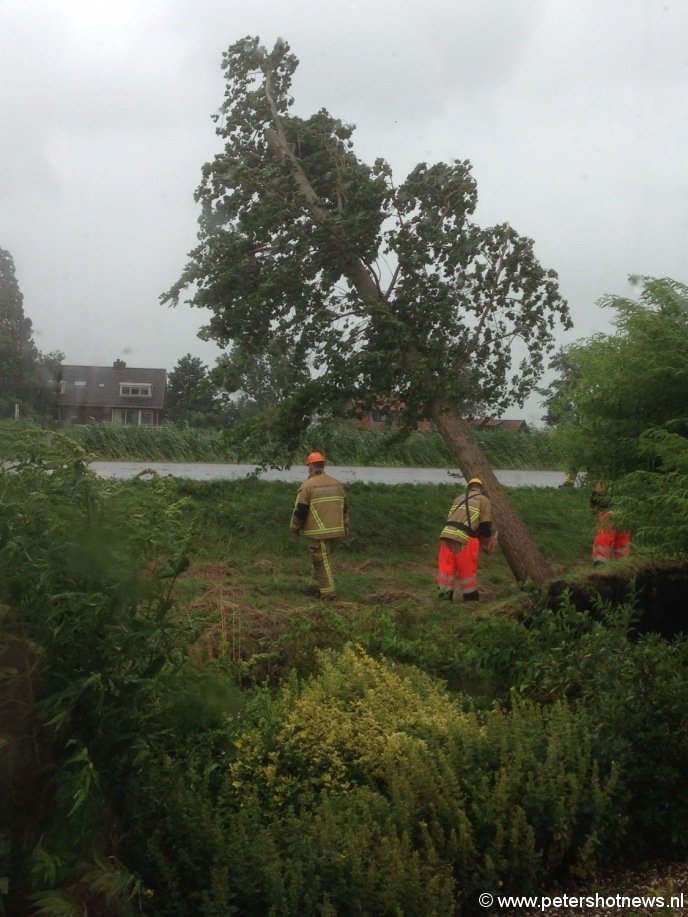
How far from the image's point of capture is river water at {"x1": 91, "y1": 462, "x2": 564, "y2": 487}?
21.6 m

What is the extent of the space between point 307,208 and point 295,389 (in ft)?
8.30

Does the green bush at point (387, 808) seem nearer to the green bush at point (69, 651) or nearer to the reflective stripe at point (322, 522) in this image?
the green bush at point (69, 651)

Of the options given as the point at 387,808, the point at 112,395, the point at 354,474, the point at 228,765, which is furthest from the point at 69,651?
the point at 354,474

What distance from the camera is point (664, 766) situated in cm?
558

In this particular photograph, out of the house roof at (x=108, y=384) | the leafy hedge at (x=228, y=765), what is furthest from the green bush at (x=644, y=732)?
the house roof at (x=108, y=384)

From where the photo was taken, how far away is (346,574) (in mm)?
15406

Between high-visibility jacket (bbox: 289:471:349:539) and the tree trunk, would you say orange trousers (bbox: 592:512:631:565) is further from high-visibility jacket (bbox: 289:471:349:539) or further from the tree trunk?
high-visibility jacket (bbox: 289:471:349:539)

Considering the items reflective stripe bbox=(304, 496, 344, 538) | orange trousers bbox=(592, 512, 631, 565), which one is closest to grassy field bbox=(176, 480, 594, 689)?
orange trousers bbox=(592, 512, 631, 565)

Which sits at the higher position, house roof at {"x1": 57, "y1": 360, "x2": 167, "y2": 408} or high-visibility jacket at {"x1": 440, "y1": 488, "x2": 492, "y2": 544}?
house roof at {"x1": 57, "y1": 360, "x2": 167, "y2": 408}

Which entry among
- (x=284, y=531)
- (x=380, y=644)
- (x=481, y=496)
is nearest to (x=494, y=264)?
(x=481, y=496)

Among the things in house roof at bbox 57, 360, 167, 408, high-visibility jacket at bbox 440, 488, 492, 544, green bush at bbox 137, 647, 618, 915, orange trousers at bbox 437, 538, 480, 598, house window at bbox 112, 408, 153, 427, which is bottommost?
green bush at bbox 137, 647, 618, 915

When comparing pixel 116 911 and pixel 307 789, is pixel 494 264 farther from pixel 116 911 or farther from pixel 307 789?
pixel 116 911

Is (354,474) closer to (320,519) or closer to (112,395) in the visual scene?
(112,395)

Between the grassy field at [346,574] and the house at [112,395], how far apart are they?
220 centimetres
